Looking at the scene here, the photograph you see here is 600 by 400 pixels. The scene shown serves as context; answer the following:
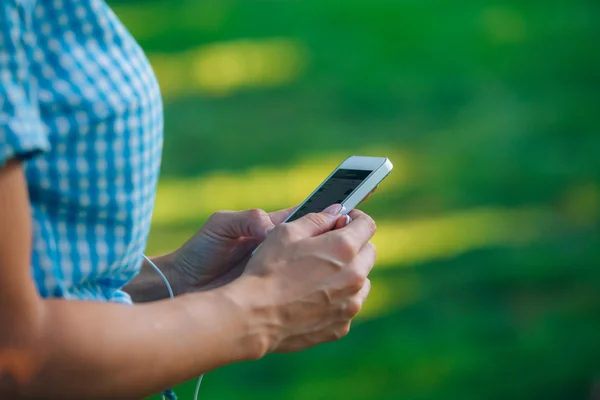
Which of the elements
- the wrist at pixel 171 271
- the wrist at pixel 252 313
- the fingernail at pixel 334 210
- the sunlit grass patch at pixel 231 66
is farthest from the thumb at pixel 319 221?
the sunlit grass patch at pixel 231 66

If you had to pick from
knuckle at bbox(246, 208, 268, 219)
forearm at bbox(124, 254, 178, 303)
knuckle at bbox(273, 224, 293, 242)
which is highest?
knuckle at bbox(273, 224, 293, 242)

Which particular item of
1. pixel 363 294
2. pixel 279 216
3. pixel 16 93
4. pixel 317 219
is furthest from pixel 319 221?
pixel 16 93

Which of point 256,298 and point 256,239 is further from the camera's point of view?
point 256,239

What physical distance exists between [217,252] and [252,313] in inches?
12.8

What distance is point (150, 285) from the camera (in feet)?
3.99

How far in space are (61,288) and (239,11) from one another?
9.10 feet

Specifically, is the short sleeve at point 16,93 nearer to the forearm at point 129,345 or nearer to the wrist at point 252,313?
the forearm at point 129,345

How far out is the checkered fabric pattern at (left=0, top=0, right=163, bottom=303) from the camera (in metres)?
0.74

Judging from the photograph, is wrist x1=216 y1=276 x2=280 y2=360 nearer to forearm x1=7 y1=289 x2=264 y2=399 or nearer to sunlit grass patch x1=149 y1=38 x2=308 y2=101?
forearm x1=7 y1=289 x2=264 y2=399

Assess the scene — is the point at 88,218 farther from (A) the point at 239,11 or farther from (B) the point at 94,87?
(A) the point at 239,11

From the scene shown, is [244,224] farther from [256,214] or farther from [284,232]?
[284,232]

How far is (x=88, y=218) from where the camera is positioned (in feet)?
2.74

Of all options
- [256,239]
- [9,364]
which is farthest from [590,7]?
[9,364]

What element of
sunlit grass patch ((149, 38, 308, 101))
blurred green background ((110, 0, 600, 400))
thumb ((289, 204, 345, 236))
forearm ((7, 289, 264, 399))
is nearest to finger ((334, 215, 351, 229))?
thumb ((289, 204, 345, 236))
